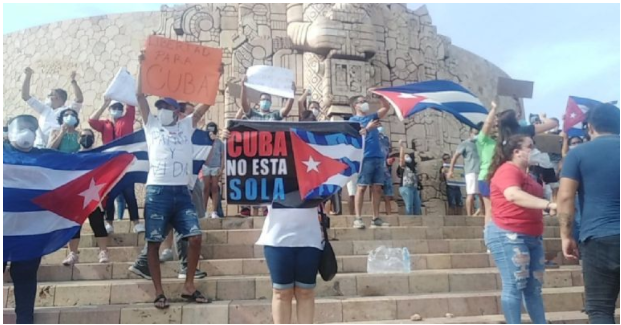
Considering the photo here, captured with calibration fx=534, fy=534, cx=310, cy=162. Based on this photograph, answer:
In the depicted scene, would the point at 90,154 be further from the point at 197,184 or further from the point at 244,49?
the point at 244,49

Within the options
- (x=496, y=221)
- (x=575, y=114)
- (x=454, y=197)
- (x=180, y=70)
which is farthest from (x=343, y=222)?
(x=454, y=197)

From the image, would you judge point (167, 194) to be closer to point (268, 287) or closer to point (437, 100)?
point (268, 287)

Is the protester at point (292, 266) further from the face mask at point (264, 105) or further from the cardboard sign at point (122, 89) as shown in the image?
the face mask at point (264, 105)

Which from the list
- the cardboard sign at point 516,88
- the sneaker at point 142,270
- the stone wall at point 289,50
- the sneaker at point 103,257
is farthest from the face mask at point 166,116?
the stone wall at point 289,50

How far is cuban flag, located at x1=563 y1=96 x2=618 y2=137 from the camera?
7.45 metres

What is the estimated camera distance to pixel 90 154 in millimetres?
4922

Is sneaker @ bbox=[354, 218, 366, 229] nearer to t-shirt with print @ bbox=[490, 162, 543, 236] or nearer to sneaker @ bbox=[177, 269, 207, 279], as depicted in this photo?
sneaker @ bbox=[177, 269, 207, 279]

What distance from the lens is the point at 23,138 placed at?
14.4 ft

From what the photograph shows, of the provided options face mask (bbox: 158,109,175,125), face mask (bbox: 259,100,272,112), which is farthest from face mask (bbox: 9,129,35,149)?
face mask (bbox: 259,100,272,112)

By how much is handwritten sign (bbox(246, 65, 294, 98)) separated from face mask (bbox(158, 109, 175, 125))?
1.37 metres

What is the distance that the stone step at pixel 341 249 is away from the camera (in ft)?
18.7

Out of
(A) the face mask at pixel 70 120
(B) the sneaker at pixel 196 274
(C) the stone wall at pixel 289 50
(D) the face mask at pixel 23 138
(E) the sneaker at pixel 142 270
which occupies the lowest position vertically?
(B) the sneaker at pixel 196 274

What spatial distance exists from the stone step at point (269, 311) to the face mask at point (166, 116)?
1543 mm

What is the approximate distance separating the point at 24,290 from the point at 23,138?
1.25m
